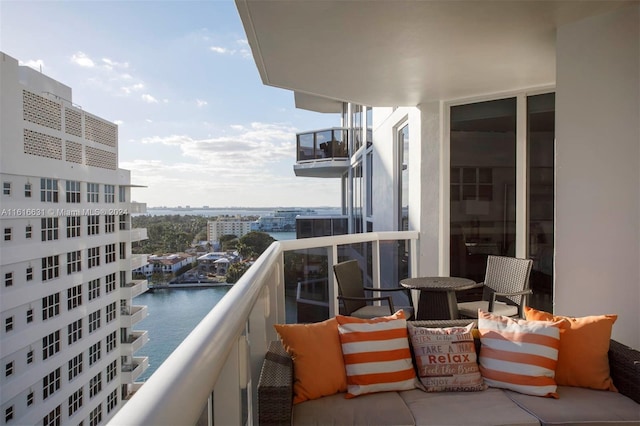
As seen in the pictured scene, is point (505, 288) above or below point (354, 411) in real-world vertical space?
above

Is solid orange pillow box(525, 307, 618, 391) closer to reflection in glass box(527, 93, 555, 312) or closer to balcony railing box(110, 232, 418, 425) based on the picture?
balcony railing box(110, 232, 418, 425)

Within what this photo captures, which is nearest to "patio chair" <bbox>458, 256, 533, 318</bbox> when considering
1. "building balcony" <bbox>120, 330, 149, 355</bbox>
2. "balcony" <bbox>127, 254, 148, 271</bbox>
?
"balcony" <bbox>127, 254, 148, 271</bbox>

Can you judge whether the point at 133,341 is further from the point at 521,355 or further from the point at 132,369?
the point at 521,355

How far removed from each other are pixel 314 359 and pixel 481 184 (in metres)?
3.86

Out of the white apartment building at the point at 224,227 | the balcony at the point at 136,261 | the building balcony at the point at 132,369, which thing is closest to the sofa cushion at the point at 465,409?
the white apartment building at the point at 224,227

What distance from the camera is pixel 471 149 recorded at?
17.6ft

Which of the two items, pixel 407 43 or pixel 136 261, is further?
pixel 136 261

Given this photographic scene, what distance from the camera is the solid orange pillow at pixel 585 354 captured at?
2.29 meters

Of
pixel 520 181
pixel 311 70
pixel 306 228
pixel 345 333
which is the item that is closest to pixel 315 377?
pixel 345 333

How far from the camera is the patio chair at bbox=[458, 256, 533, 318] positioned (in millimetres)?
3818

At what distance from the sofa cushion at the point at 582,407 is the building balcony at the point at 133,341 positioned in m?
21.4

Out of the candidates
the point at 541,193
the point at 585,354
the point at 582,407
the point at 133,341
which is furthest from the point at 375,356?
the point at 133,341

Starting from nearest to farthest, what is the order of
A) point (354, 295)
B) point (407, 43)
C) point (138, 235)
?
point (407, 43)
point (354, 295)
point (138, 235)

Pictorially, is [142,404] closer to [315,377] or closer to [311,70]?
[315,377]
